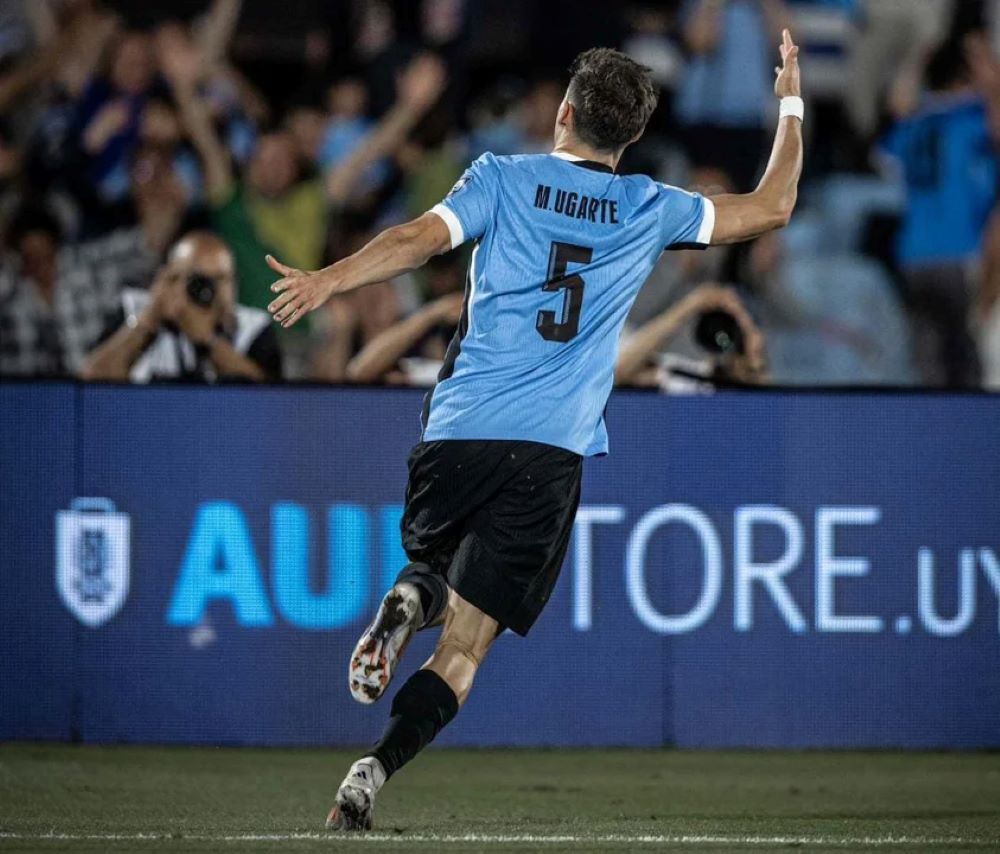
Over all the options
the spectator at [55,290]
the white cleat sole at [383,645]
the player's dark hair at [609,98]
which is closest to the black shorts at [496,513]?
the white cleat sole at [383,645]

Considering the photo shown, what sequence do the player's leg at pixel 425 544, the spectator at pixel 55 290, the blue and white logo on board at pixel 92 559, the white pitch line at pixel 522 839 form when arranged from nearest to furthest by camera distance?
1. the player's leg at pixel 425 544
2. the white pitch line at pixel 522 839
3. the blue and white logo on board at pixel 92 559
4. the spectator at pixel 55 290

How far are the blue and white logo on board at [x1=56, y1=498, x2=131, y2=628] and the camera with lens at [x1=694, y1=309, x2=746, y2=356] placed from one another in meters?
2.75

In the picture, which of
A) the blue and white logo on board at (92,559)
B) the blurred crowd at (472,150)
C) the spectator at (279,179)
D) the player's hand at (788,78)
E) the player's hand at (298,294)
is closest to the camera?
the player's hand at (298,294)

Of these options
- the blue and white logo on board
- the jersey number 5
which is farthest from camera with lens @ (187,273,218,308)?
the jersey number 5

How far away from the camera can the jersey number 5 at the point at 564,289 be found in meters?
5.31

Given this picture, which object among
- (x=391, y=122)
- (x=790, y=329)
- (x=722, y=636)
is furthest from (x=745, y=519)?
(x=391, y=122)

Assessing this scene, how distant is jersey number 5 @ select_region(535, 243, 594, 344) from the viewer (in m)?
5.31

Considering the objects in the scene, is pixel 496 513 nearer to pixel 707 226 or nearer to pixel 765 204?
pixel 707 226

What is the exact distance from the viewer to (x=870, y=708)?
819 cm

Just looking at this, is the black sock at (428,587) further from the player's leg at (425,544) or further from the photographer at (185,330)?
the photographer at (185,330)

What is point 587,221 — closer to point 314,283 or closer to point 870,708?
point 314,283

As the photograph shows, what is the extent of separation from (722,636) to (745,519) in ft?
1.67

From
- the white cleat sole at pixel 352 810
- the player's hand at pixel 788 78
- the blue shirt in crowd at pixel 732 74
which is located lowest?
the white cleat sole at pixel 352 810

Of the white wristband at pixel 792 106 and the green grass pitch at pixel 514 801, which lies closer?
the green grass pitch at pixel 514 801
